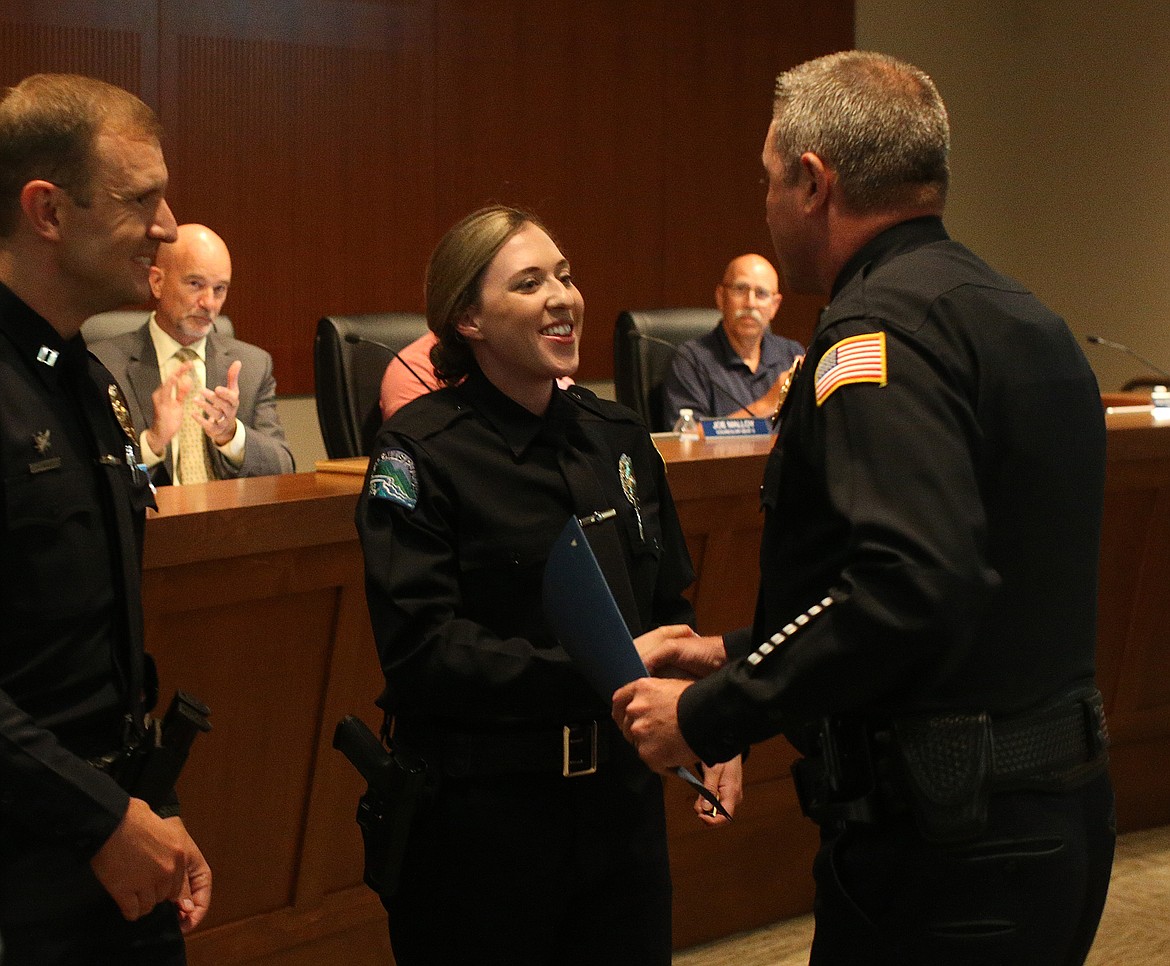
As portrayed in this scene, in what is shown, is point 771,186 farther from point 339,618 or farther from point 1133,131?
point 1133,131

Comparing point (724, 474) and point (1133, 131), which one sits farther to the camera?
point (1133, 131)

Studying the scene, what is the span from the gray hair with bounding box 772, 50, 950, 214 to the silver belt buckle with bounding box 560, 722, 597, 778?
0.69 m

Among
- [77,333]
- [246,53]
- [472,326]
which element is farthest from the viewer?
[246,53]

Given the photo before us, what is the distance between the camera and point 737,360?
16.0 feet

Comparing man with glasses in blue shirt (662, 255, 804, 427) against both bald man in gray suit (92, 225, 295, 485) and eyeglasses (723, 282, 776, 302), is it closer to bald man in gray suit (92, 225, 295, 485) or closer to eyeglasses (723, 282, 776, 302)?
eyeglasses (723, 282, 776, 302)

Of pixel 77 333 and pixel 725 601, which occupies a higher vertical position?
pixel 77 333

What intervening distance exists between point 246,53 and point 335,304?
98 centimetres

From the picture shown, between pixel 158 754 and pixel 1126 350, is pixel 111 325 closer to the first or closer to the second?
pixel 158 754

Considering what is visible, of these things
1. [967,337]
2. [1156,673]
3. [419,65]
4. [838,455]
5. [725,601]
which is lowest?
[1156,673]

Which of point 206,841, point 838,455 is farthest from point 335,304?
point 838,455

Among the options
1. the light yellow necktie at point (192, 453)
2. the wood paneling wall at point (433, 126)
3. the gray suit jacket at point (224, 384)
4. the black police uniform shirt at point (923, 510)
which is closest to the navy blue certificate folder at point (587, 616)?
the black police uniform shirt at point (923, 510)

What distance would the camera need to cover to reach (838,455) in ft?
4.31

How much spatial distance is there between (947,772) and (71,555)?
2.84 feet

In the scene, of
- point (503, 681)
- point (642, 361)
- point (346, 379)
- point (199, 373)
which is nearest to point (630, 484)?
point (503, 681)
